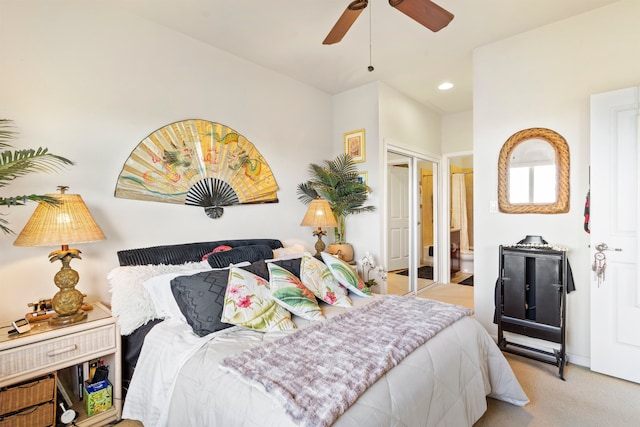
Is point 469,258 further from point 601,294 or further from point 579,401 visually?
point 579,401

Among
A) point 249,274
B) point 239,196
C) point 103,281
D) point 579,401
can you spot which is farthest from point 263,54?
point 579,401

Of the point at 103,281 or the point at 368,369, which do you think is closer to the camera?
the point at 368,369

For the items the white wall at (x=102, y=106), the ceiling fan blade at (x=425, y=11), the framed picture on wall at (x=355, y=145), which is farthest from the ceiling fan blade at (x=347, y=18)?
the framed picture on wall at (x=355, y=145)

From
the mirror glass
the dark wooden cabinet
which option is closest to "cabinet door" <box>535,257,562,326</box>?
the dark wooden cabinet

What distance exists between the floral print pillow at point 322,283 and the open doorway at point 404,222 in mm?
2019

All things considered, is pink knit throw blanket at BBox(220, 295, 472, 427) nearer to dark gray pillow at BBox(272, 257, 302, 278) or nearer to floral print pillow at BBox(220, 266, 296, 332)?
floral print pillow at BBox(220, 266, 296, 332)

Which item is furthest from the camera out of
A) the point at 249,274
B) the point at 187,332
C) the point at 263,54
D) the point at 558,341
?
the point at 263,54

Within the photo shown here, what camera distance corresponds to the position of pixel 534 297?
2551mm

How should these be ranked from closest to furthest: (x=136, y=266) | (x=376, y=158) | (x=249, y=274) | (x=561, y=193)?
(x=249, y=274), (x=136, y=266), (x=561, y=193), (x=376, y=158)

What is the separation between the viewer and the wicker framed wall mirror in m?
2.60

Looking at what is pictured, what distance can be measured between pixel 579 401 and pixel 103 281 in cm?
331

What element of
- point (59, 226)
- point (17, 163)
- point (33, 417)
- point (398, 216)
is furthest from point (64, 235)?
point (398, 216)

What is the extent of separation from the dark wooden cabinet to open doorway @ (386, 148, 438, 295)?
1667mm

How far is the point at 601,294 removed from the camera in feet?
7.69
